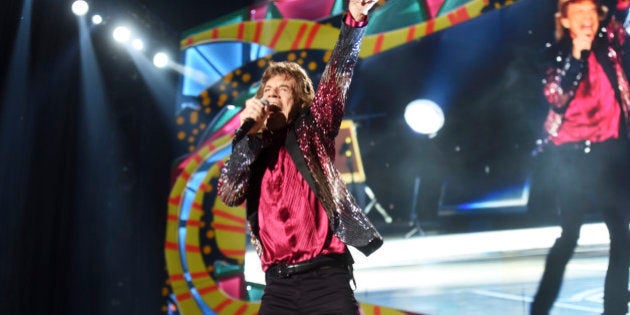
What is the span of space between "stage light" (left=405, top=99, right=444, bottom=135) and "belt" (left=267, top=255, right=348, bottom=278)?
1.48 meters

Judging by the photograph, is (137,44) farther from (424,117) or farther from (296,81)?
(296,81)

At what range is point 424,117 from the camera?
2.93m

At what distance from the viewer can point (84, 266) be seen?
11.7 feet

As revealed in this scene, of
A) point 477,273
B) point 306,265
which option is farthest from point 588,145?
point 306,265

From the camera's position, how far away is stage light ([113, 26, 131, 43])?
378 centimetres

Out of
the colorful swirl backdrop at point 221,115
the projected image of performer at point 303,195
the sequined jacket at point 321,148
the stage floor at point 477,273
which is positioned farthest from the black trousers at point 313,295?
the colorful swirl backdrop at point 221,115

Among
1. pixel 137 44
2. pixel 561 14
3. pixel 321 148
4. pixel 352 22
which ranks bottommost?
pixel 321 148

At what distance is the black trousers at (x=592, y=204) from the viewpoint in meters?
2.49

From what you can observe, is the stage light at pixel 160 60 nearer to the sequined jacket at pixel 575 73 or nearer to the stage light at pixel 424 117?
the stage light at pixel 424 117

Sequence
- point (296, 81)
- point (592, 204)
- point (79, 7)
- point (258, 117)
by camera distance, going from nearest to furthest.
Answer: point (258, 117) < point (296, 81) < point (592, 204) < point (79, 7)

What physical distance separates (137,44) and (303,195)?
102 inches

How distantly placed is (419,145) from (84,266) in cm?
210

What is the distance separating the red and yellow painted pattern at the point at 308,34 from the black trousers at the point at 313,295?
71.2 inches

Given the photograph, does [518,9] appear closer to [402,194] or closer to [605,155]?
[605,155]
